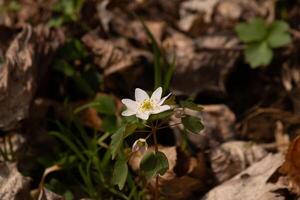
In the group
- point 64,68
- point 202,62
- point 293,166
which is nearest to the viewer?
point 293,166

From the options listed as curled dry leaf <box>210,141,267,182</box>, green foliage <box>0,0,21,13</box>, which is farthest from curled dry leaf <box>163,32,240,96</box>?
green foliage <box>0,0,21,13</box>

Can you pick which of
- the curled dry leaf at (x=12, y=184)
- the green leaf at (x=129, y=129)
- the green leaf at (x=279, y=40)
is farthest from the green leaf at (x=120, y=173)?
the green leaf at (x=279, y=40)

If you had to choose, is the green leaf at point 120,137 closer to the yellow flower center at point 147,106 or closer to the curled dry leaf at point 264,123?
the yellow flower center at point 147,106

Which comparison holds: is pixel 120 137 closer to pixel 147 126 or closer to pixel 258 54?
pixel 147 126

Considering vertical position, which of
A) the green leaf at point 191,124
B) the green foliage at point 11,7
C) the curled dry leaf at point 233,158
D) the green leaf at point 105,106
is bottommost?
the curled dry leaf at point 233,158

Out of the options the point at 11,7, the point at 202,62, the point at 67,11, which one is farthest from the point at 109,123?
the point at 11,7
